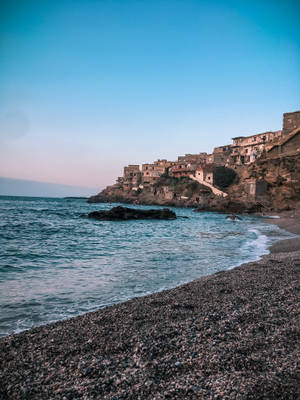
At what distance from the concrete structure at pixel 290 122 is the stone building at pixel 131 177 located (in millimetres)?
55892

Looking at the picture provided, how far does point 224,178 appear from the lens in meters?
68.9

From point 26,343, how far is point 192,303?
2745 millimetres

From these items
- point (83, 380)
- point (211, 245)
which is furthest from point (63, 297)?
point (211, 245)

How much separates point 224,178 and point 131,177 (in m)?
43.8

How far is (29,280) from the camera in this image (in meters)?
6.48

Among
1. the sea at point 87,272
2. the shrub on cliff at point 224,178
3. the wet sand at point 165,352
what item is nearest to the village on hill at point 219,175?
the shrub on cliff at point 224,178

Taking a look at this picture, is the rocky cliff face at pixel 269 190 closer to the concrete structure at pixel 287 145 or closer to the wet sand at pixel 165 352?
the concrete structure at pixel 287 145

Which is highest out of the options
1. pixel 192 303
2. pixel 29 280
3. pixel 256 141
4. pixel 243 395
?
pixel 256 141

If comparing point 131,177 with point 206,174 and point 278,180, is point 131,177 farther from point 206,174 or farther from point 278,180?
point 278,180

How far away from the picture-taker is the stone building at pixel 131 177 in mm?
97375

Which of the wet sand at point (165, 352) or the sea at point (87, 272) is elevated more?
the wet sand at point (165, 352)

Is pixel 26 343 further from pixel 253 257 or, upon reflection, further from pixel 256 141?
pixel 256 141

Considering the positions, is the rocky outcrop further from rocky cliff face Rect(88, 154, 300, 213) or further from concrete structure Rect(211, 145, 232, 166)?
concrete structure Rect(211, 145, 232, 166)

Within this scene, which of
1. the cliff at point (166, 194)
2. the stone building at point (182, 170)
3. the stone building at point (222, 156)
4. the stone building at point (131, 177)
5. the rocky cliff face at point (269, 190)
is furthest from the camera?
the stone building at point (131, 177)
